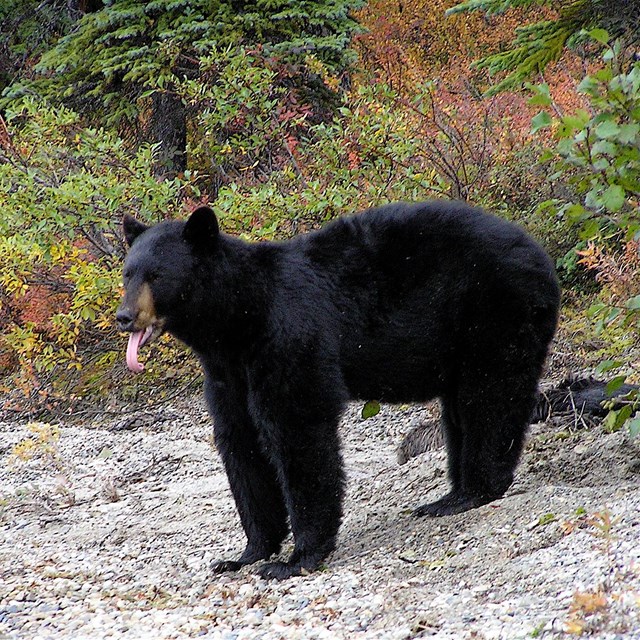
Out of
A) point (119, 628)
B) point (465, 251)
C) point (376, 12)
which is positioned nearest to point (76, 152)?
point (465, 251)

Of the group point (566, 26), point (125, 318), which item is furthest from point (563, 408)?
point (566, 26)

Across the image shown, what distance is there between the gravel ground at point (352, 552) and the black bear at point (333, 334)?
377mm

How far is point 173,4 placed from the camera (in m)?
11.6

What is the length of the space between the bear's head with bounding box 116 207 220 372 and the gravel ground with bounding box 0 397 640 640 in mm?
Answer: 1316

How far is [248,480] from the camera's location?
17.8 ft

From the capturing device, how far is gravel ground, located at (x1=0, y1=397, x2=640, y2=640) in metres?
3.78

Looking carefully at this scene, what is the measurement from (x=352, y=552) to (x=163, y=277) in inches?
71.7

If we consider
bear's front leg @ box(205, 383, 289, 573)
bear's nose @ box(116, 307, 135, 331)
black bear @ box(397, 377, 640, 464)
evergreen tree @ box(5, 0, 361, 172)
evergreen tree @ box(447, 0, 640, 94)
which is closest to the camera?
bear's nose @ box(116, 307, 135, 331)

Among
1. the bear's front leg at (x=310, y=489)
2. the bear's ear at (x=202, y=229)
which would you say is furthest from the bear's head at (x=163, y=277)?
the bear's front leg at (x=310, y=489)

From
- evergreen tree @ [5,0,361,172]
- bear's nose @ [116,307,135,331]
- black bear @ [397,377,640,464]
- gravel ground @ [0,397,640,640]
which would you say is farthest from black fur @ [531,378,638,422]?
evergreen tree @ [5,0,361,172]

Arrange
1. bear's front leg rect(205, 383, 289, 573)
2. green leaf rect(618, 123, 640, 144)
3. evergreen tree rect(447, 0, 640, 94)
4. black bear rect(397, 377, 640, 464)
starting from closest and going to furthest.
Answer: green leaf rect(618, 123, 640, 144)
bear's front leg rect(205, 383, 289, 573)
black bear rect(397, 377, 640, 464)
evergreen tree rect(447, 0, 640, 94)

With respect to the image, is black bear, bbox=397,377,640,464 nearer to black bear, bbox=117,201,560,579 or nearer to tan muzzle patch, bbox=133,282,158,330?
black bear, bbox=117,201,560,579

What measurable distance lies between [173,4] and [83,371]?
4.47 m

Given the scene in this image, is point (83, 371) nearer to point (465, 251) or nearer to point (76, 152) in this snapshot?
point (76, 152)
